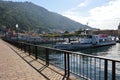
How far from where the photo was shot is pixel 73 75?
10.4m

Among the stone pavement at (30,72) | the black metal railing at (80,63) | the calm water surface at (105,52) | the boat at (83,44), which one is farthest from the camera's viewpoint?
the boat at (83,44)

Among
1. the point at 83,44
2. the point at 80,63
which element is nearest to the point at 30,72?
the point at 80,63

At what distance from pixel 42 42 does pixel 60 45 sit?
4825 centimetres

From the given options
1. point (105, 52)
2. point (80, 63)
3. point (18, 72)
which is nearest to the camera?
point (18, 72)

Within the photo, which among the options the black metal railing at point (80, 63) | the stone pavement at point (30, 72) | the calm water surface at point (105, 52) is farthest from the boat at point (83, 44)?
the stone pavement at point (30, 72)

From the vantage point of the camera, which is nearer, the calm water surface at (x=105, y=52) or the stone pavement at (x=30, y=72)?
the stone pavement at (x=30, y=72)

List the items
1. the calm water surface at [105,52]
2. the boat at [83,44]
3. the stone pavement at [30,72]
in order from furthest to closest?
the boat at [83,44], the calm water surface at [105,52], the stone pavement at [30,72]

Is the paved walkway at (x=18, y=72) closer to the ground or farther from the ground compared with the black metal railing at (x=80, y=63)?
closer to the ground

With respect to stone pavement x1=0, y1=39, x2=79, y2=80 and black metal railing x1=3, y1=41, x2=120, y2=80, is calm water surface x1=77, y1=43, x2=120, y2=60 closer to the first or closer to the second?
black metal railing x1=3, y1=41, x2=120, y2=80

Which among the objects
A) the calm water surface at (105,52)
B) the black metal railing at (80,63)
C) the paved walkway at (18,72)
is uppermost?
the black metal railing at (80,63)

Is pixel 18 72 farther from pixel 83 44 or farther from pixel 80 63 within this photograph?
pixel 83 44

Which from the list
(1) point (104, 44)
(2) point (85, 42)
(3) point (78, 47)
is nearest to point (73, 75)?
(3) point (78, 47)

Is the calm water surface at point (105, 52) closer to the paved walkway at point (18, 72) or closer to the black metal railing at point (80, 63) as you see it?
the black metal railing at point (80, 63)

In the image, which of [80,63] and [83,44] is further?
[83,44]
